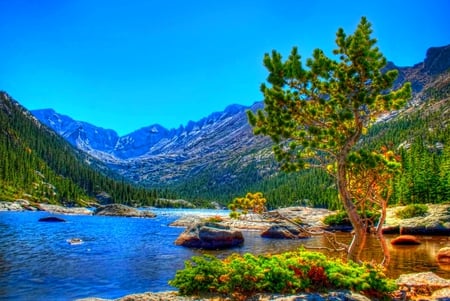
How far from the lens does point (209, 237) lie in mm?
44875

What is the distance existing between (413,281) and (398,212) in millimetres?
54615

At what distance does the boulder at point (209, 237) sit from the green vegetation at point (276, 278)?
27448mm

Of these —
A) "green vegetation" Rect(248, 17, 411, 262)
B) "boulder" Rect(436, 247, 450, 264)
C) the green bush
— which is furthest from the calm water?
the green bush

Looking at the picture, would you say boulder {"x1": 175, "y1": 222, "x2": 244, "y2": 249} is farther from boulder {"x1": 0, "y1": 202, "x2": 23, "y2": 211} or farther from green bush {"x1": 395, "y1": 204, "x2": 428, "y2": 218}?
boulder {"x1": 0, "y1": 202, "x2": 23, "y2": 211}

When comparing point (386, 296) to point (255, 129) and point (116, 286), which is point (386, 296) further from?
point (116, 286)

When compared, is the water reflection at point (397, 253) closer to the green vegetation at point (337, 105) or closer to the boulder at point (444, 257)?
the boulder at point (444, 257)

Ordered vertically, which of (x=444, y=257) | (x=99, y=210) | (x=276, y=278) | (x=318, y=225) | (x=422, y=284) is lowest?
(x=444, y=257)

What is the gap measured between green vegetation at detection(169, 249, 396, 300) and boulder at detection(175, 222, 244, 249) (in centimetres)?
2745

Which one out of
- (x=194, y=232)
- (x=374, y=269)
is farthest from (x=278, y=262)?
(x=194, y=232)

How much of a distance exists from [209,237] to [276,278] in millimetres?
29164

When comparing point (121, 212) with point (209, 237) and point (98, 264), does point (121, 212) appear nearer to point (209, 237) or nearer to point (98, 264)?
point (209, 237)

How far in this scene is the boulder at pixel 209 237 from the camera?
147ft

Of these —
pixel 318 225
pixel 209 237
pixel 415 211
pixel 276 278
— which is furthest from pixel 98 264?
pixel 415 211

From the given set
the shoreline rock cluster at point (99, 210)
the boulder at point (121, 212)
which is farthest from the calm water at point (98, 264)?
the shoreline rock cluster at point (99, 210)
